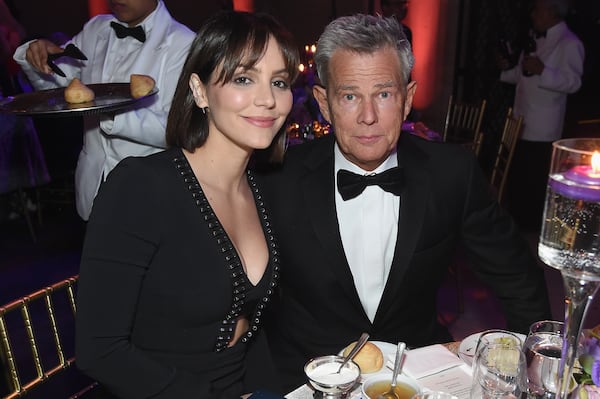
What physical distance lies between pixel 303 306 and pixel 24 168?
13.7 feet

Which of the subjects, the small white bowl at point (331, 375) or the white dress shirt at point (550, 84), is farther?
the white dress shirt at point (550, 84)

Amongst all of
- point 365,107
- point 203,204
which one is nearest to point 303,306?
point 203,204

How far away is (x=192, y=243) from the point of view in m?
1.73

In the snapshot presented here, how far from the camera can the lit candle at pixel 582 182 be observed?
90 centimetres

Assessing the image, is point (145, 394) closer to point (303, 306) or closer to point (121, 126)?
point (303, 306)

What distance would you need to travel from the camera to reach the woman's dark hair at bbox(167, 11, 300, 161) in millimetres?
1696

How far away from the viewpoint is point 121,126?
115 inches

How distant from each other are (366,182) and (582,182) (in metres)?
1.14

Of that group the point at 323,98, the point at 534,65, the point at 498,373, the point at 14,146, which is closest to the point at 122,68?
the point at 323,98

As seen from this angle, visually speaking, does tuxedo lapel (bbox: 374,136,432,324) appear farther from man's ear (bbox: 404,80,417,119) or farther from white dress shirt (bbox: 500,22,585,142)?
white dress shirt (bbox: 500,22,585,142)

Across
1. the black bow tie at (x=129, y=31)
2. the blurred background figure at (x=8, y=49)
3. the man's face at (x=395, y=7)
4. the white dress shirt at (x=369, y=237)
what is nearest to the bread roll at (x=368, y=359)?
the white dress shirt at (x=369, y=237)

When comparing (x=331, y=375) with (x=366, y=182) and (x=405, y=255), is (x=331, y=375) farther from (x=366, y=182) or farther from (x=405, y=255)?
(x=366, y=182)

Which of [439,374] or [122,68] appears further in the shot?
[122,68]

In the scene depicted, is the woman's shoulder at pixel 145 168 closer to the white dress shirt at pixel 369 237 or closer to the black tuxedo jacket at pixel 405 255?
the black tuxedo jacket at pixel 405 255
